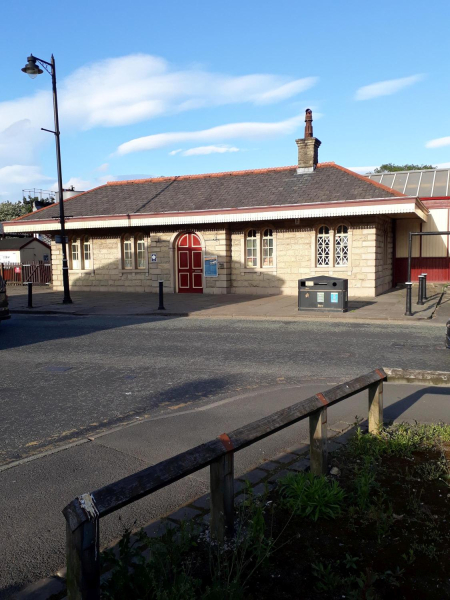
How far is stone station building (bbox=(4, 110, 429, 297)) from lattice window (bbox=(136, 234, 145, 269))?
0.15ft

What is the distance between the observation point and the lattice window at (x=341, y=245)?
68.7ft

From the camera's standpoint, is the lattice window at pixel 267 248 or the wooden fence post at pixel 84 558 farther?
the lattice window at pixel 267 248

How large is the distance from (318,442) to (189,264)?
65.4ft

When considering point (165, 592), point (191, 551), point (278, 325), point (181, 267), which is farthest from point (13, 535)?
point (181, 267)

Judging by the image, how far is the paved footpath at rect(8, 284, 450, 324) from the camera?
1480 centimetres

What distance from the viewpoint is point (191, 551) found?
2982mm

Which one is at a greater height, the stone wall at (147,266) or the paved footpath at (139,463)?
the stone wall at (147,266)

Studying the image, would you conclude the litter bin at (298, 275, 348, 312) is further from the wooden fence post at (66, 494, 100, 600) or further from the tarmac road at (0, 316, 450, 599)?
the wooden fence post at (66, 494, 100, 600)

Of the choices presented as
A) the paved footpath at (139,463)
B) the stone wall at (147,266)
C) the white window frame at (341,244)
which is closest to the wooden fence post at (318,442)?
the paved footpath at (139,463)

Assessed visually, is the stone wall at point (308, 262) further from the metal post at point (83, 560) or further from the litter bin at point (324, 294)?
the metal post at point (83, 560)

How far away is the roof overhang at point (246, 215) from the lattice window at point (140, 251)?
1619 millimetres

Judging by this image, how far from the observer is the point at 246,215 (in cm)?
2094

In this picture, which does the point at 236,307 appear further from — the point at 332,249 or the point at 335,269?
Answer: the point at 332,249

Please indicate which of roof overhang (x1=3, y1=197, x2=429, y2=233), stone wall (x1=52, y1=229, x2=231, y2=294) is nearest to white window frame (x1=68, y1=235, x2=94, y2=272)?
stone wall (x1=52, y1=229, x2=231, y2=294)
